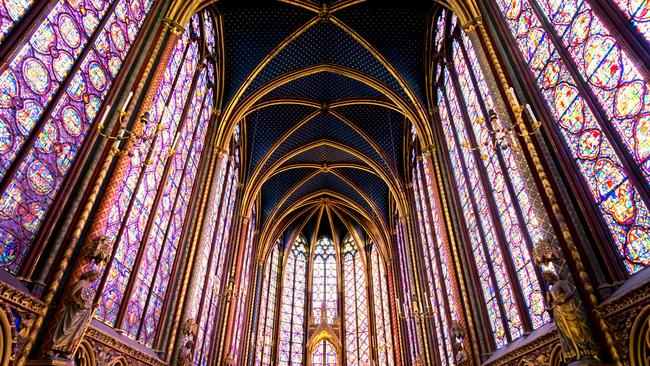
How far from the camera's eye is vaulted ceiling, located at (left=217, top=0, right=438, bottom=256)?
1464 centimetres

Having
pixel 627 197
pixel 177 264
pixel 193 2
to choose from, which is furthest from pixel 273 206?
pixel 627 197

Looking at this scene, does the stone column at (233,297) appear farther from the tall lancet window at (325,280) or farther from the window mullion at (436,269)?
the tall lancet window at (325,280)

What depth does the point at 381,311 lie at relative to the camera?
23.7 m

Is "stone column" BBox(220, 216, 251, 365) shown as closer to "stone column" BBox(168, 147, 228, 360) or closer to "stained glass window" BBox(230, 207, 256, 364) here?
"stained glass window" BBox(230, 207, 256, 364)

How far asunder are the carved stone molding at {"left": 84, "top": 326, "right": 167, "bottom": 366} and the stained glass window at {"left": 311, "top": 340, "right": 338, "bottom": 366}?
15813mm

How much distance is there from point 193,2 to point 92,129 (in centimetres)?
540

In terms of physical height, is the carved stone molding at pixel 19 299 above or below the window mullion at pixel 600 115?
below

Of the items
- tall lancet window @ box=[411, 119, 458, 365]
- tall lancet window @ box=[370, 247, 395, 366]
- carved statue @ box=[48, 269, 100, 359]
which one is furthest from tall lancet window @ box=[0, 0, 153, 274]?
tall lancet window @ box=[370, 247, 395, 366]

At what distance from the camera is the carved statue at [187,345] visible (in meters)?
10.2

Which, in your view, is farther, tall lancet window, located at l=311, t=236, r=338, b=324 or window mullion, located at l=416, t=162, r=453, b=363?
tall lancet window, located at l=311, t=236, r=338, b=324

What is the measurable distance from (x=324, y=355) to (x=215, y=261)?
12141 mm

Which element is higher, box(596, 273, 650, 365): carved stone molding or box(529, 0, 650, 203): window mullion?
box(529, 0, 650, 203): window mullion

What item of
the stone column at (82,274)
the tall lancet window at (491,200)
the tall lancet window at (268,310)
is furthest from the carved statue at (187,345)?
the tall lancet window at (268,310)

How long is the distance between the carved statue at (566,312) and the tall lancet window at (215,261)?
917 centimetres
